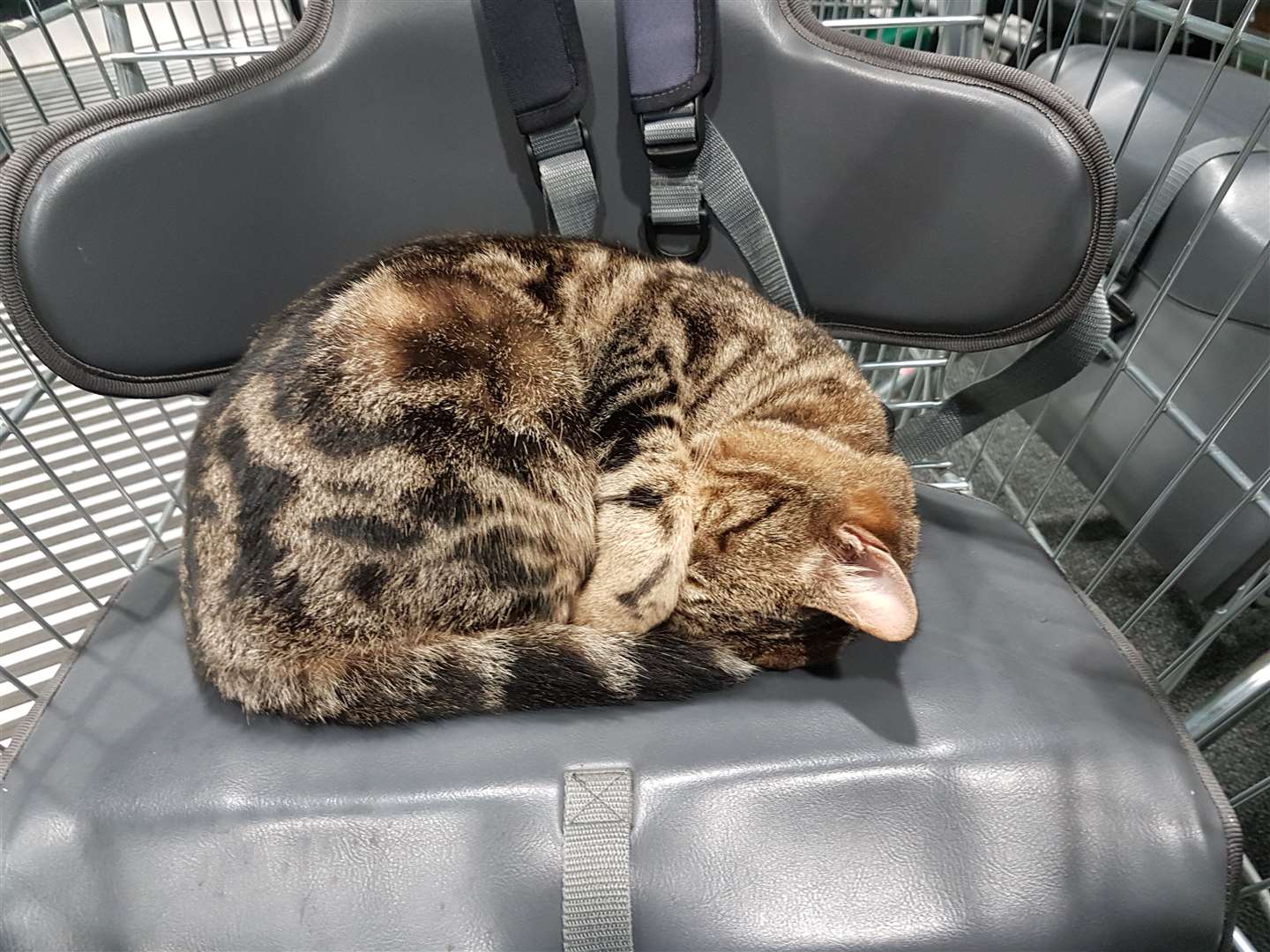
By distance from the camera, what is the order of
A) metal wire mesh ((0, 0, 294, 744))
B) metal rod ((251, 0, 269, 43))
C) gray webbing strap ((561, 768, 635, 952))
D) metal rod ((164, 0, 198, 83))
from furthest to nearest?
1. metal rod ((251, 0, 269, 43))
2. metal rod ((164, 0, 198, 83))
3. metal wire mesh ((0, 0, 294, 744))
4. gray webbing strap ((561, 768, 635, 952))

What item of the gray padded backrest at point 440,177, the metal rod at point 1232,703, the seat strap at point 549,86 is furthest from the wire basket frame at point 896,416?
the seat strap at point 549,86

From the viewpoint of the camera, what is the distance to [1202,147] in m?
1.14

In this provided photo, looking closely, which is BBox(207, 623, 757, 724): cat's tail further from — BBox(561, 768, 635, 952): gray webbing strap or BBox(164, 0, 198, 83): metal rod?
BBox(164, 0, 198, 83): metal rod

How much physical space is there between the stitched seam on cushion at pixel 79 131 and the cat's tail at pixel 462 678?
0.46 meters

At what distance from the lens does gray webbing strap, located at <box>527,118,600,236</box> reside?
2.91 feet

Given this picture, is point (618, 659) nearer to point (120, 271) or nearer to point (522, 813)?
point (522, 813)

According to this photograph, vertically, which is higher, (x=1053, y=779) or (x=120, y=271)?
(x=120, y=271)

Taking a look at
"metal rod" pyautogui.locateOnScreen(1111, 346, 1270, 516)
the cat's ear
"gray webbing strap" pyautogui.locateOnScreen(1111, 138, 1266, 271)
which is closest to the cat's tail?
the cat's ear

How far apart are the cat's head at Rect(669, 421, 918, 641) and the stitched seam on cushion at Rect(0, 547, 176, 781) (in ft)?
2.43

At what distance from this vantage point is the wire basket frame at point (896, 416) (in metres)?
0.84

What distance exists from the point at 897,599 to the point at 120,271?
3.19 ft

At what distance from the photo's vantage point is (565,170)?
2.96 ft

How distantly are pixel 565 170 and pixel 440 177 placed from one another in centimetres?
18

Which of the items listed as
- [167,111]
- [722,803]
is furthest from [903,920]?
[167,111]
